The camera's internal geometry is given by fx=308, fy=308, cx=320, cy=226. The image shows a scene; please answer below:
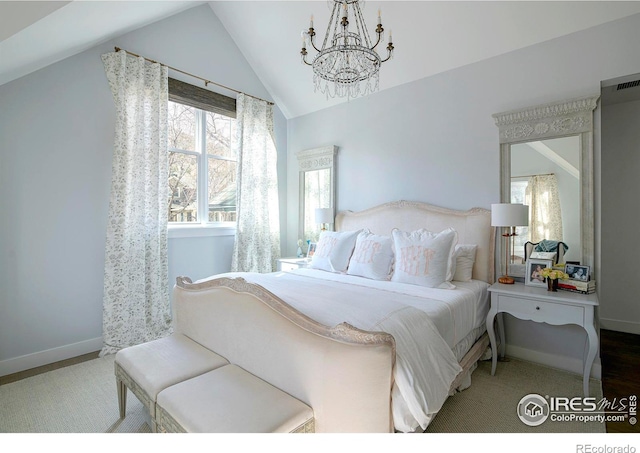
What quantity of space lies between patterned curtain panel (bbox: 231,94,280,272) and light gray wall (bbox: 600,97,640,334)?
4.01 metres

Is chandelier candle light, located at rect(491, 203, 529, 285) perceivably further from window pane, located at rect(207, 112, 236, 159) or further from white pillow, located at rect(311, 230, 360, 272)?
window pane, located at rect(207, 112, 236, 159)

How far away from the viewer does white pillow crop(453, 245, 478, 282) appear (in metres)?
2.76

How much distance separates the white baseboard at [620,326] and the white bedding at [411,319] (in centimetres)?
210

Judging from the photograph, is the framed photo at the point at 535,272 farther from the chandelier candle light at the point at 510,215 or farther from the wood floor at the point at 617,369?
the wood floor at the point at 617,369

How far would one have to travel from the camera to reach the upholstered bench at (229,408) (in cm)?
124

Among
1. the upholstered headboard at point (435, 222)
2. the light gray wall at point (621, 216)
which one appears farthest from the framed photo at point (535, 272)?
the light gray wall at point (621, 216)

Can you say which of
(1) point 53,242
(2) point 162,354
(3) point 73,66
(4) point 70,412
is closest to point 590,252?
(2) point 162,354

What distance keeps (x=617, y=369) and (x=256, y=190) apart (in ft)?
13.3

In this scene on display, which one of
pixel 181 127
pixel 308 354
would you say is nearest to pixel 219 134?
pixel 181 127

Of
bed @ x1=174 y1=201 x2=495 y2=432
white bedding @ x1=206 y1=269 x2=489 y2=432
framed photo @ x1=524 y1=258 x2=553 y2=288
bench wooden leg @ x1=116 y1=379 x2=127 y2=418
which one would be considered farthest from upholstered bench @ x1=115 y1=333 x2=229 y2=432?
framed photo @ x1=524 y1=258 x2=553 y2=288

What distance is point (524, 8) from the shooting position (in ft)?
8.25

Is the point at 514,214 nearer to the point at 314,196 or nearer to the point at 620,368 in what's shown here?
the point at 620,368

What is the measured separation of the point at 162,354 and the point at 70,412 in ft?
2.65
